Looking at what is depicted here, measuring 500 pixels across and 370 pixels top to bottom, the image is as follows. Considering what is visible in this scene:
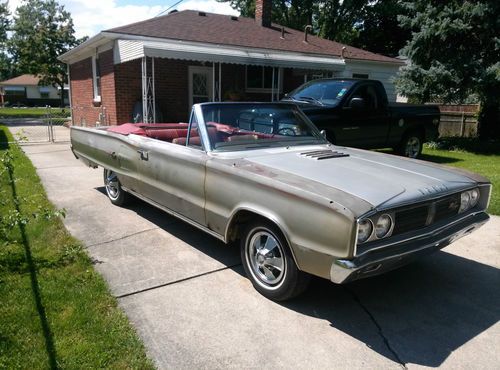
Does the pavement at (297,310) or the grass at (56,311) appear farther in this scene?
the pavement at (297,310)

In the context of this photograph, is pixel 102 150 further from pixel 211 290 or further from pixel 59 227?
pixel 211 290

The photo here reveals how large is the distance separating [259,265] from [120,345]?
50.6 inches

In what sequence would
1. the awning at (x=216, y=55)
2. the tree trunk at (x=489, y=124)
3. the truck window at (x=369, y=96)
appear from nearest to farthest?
the truck window at (x=369, y=96)
the awning at (x=216, y=55)
the tree trunk at (x=489, y=124)

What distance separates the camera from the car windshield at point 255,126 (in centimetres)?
424

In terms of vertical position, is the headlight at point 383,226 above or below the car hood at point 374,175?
below

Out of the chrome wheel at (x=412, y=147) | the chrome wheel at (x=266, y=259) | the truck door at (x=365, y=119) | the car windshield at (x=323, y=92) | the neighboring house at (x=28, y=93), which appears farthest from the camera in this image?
the neighboring house at (x=28, y=93)

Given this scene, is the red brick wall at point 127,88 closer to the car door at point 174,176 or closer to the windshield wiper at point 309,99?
the windshield wiper at point 309,99

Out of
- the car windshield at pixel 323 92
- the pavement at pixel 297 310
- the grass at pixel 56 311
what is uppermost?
the car windshield at pixel 323 92

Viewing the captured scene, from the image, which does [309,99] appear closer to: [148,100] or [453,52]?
[148,100]

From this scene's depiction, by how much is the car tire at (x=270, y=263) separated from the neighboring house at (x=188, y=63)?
27.2 feet

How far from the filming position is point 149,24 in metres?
13.9

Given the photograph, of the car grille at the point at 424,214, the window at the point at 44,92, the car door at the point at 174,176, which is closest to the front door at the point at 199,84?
the car door at the point at 174,176

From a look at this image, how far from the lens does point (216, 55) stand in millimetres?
11914

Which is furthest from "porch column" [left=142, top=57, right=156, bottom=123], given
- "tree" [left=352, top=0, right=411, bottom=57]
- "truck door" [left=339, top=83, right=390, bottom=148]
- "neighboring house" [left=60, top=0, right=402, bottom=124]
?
"tree" [left=352, top=0, right=411, bottom=57]
